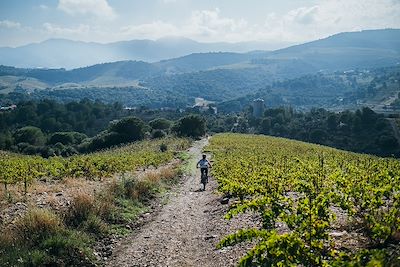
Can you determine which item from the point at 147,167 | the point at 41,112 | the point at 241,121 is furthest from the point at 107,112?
the point at 147,167

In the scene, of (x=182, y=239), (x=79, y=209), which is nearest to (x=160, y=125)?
(x=79, y=209)

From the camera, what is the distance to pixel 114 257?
10.4 meters

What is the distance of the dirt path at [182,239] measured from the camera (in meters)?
10.1

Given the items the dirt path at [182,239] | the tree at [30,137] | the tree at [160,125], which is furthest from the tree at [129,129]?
the dirt path at [182,239]

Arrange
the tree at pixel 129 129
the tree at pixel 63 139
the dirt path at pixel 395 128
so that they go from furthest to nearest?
the tree at pixel 63 139 < the dirt path at pixel 395 128 < the tree at pixel 129 129

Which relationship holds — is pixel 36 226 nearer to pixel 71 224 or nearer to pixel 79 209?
pixel 71 224

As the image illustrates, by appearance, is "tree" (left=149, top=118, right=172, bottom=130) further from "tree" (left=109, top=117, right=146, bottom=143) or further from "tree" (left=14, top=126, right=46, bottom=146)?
"tree" (left=14, top=126, right=46, bottom=146)

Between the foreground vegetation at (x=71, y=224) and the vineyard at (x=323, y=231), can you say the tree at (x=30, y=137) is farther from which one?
the vineyard at (x=323, y=231)

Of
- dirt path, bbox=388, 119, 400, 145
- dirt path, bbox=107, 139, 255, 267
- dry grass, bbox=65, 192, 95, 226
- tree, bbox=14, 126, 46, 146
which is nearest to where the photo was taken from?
dirt path, bbox=107, 139, 255, 267

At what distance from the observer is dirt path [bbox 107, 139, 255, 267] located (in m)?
10.1

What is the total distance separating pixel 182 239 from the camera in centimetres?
1192

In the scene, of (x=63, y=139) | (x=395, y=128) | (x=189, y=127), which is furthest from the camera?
(x=395, y=128)

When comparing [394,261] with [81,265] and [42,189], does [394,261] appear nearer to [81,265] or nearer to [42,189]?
[81,265]

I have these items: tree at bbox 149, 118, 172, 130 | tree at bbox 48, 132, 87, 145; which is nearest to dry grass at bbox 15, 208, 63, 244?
tree at bbox 48, 132, 87, 145
